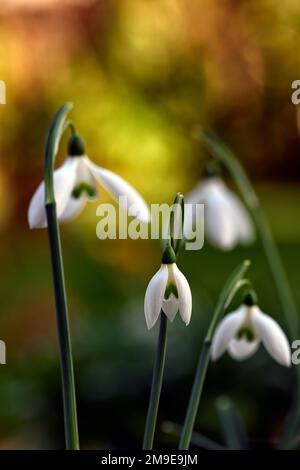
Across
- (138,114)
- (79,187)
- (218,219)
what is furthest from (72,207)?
(138,114)

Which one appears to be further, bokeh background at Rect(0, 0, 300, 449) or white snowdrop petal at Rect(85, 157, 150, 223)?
bokeh background at Rect(0, 0, 300, 449)

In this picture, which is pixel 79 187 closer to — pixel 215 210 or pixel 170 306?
pixel 170 306

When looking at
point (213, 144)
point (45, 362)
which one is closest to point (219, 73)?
point (45, 362)

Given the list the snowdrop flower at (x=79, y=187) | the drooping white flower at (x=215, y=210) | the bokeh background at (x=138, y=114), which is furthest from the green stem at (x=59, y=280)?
the bokeh background at (x=138, y=114)

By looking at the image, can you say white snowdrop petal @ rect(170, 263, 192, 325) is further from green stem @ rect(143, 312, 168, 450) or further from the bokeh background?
the bokeh background

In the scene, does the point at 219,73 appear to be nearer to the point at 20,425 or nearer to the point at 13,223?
the point at 13,223

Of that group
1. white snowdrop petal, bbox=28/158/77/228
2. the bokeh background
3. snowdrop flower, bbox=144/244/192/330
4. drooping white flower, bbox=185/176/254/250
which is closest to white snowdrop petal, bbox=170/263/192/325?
snowdrop flower, bbox=144/244/192/330

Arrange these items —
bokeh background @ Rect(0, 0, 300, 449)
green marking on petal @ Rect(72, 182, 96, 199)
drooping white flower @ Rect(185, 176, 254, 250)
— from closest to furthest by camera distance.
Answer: green marking on petal @ Rect(72, 182, 96, 199), drooping white flower @ Rect(185, 176, 254, 250), bokeh background @ Rect(0, 0, 300, 449)

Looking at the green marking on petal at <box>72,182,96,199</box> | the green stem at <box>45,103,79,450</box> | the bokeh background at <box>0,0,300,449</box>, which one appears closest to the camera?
the green stem at <box>45,103,79,450</box>
